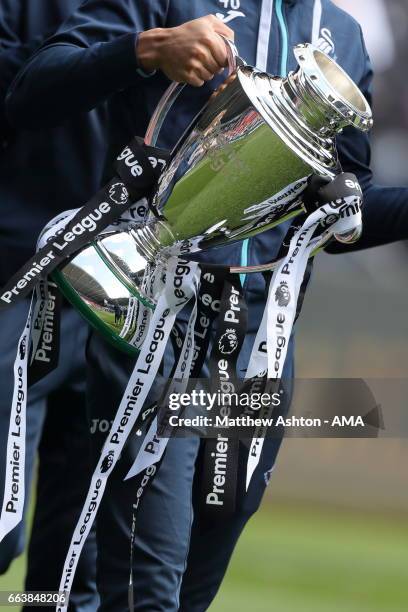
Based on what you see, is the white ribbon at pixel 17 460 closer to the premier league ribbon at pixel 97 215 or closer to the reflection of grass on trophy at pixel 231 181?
the premier league ribbon at pixel 97 215

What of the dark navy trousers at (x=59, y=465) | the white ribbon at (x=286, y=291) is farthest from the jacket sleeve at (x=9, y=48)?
the white ribbon at (x=286, y=291)

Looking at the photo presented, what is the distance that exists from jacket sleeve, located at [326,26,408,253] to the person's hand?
0.49 metres

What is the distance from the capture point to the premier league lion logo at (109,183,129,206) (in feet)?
7.00

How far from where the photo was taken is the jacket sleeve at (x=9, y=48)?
2699mm

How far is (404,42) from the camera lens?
591 cm

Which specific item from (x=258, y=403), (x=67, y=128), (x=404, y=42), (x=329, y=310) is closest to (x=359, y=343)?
(x=329, y=310)

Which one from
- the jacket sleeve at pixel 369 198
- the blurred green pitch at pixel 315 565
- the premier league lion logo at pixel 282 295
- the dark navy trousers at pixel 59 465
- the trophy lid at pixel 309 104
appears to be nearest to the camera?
the trophy lid at pixel 309 104

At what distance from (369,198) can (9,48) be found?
0.81m

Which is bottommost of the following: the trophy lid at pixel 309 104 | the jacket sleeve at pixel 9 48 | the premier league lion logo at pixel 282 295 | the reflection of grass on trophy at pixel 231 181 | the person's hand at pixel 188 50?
the premier league lion logo at pixel 282 295

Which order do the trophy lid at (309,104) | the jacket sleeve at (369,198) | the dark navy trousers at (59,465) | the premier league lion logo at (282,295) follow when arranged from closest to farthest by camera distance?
the trophy lid at (309,104) → the premier league lion logo at (282,295) → the jacket sleeve at (369,198) → the dark navy trousers at (59,465)

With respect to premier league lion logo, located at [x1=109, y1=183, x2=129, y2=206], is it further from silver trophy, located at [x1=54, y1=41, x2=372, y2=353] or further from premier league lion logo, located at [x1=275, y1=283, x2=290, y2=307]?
premier league lion logo, located at [x1=275, y1=283, x2=290, y2=307]

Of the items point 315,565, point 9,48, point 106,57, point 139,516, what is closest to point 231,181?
point 106,57

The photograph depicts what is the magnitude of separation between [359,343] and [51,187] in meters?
3.40

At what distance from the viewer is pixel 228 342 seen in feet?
7.02
